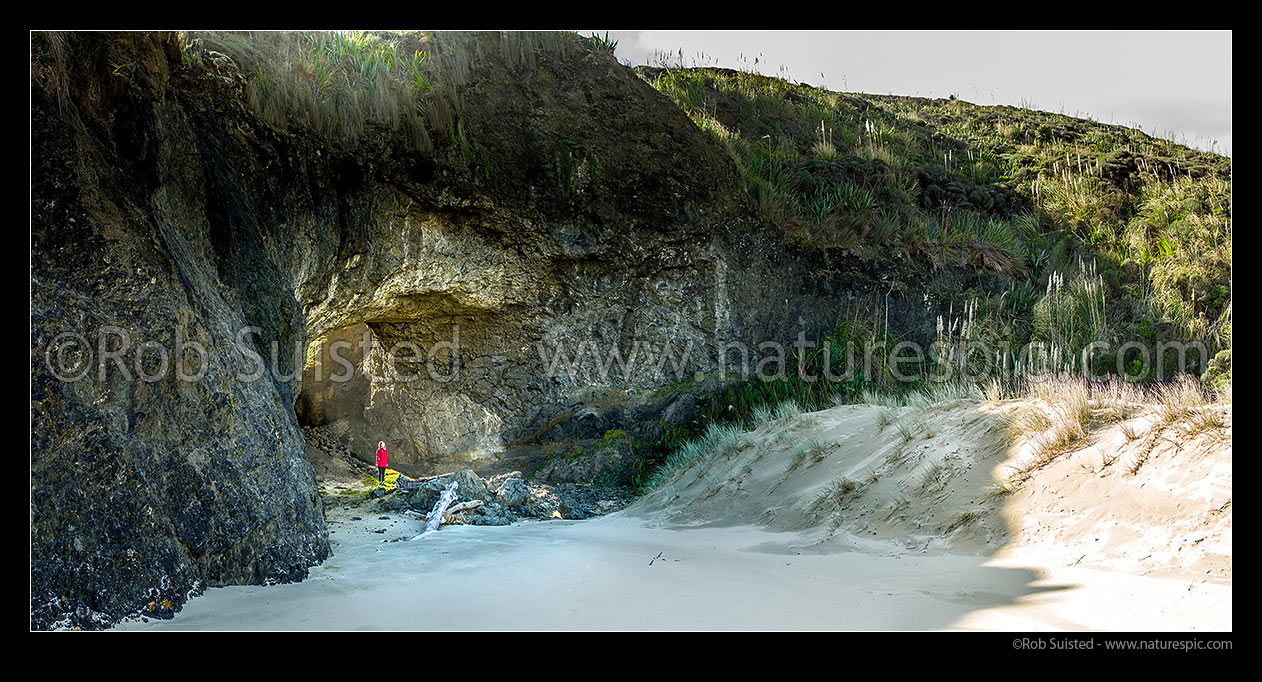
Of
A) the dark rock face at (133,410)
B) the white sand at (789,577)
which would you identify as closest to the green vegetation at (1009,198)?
the white sand at (789,577)

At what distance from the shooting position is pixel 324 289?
308 inches

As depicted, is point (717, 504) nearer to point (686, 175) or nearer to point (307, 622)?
point (307, 622)

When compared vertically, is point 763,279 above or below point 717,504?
above

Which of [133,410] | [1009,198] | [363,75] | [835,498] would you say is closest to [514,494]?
[835,498]

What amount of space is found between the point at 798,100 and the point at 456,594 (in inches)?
608

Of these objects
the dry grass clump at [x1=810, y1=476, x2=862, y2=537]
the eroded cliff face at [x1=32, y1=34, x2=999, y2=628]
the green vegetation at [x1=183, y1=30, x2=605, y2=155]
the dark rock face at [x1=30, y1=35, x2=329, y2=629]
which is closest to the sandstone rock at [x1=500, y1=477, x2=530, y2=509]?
the eroded cliff face at [x1=32, y1=34, x2=999, y2=628]

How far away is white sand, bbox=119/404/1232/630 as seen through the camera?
9.39 feet

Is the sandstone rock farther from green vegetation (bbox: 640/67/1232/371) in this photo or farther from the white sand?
green vegetation (bbox: 640/67/1232/371)

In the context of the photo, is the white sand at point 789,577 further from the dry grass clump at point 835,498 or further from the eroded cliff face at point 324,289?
the eroded cliff face at point 324,289

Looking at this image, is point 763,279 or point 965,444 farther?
point 763,279

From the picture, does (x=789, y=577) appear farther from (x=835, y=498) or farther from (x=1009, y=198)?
(x=1009, y=198)

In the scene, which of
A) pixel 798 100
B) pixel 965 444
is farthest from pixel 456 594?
pixel 798 100

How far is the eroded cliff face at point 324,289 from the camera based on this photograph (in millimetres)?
3453

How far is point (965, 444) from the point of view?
4922 mm
